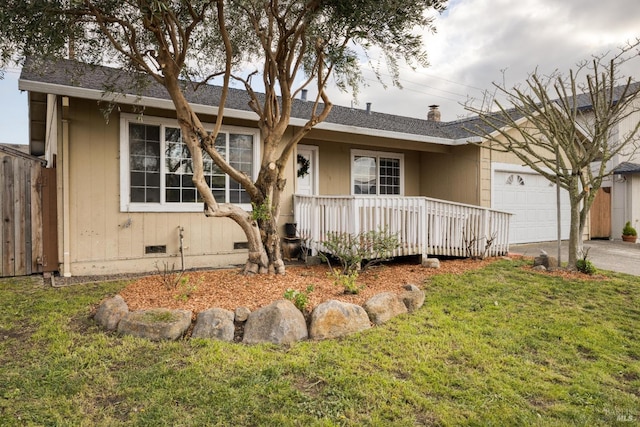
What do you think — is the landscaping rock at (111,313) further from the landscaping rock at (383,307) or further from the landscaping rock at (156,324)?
the landscaping rock at (383,307)

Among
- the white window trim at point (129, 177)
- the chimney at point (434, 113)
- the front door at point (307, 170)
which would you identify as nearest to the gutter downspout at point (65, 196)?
the white window trim at point (129, 177)

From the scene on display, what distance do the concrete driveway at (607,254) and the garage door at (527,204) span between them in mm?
324

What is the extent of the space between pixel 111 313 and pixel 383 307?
107 inches

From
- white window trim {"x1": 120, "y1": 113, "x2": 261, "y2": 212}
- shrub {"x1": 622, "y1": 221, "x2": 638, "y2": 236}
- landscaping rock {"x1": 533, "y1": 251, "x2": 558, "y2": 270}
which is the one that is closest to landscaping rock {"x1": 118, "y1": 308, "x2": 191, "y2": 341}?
white window trim {"x1": 120, "y1": 113, "x2": 261, "y2": 212}

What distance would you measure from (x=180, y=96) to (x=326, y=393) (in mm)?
3899

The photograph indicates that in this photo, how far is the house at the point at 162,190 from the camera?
239 inches

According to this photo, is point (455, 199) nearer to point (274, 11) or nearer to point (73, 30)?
point (274, 11)

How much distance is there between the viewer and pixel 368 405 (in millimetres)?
2555

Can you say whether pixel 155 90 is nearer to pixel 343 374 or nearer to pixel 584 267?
pixel 343 374

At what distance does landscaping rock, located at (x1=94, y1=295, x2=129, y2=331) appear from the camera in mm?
3717

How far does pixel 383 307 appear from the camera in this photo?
13.7 ft

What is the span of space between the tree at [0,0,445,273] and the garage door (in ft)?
19.7

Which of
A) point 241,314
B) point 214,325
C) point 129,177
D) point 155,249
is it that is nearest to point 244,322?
point 241,314

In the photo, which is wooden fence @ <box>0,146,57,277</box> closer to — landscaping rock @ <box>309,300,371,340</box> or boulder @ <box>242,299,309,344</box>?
boulder @ <box>242,299,309,344</box>
